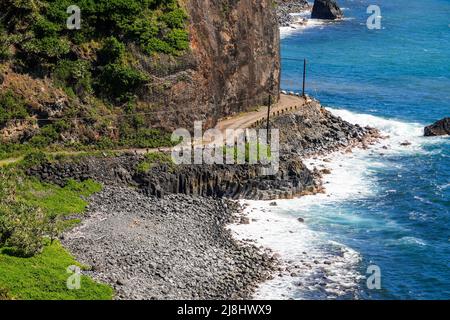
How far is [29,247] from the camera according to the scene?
Answer: 56500 mm

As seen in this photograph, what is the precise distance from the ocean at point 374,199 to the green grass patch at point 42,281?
43.1 feet

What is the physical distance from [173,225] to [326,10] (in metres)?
126

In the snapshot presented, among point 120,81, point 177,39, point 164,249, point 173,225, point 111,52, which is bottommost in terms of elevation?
point 164,249

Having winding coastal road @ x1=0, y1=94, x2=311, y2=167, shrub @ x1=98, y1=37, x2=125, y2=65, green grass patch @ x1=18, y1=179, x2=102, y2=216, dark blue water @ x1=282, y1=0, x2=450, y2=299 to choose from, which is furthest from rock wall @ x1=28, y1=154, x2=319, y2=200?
shrub @ x1=98, y1=37, x2=125, y2=65

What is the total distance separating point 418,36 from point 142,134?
321ft

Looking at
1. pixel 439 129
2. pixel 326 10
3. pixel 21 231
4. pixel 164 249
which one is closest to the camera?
pixel 21 231

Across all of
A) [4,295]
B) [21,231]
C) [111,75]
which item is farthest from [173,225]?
[4,295]

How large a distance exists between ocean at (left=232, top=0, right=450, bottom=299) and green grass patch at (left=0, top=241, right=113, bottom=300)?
517 inches

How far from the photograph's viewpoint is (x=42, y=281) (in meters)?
53.7

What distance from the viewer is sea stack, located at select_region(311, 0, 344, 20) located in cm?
18362

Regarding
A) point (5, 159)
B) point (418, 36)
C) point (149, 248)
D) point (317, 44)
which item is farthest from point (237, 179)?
point (418, 36)

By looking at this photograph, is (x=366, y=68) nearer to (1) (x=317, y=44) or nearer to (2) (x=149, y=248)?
(1) (x=317, y=44)

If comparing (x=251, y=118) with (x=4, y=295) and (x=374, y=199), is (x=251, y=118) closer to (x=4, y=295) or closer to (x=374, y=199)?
(x=374, y=199)

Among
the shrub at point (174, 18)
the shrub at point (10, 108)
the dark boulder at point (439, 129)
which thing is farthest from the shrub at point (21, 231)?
the dark boulder at point (439, 129)
